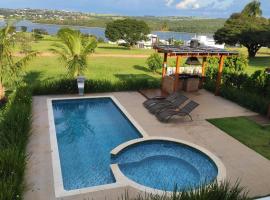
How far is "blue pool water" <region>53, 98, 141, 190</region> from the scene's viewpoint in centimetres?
805

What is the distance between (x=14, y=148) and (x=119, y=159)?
306cm

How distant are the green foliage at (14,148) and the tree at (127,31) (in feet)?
153

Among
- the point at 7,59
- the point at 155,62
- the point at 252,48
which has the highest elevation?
the point at 7,59

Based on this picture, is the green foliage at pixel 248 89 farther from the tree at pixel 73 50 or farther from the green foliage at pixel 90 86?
the tree at pixel 73 50

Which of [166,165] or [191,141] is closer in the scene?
[166,165]

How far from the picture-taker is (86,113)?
44.8 ft

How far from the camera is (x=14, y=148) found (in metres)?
7.80

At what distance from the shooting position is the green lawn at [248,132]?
10.1 metres

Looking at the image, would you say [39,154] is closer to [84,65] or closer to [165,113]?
[165,113]

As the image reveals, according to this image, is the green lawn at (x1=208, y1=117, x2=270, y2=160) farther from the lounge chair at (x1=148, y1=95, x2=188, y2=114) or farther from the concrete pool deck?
the lounge chair at (x1=148, y1=95, x2=188, y2=114)

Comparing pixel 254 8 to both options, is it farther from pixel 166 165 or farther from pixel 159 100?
pixel 166 165

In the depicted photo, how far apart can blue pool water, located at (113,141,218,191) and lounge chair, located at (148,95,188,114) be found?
2.93 metres

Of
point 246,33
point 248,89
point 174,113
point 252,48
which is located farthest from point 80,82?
point 252,48

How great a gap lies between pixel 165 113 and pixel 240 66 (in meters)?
13.9
